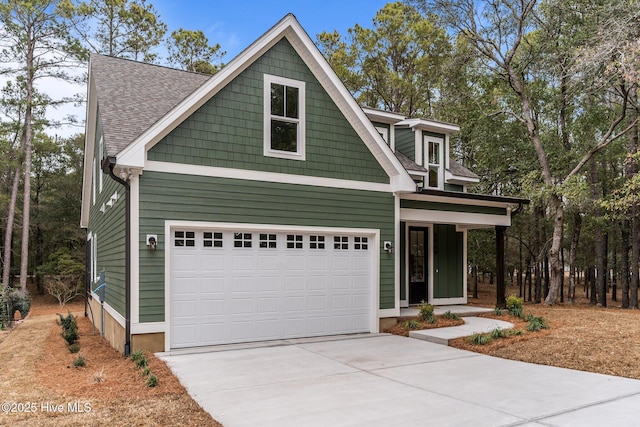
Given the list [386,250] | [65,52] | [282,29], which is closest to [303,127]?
[282,29]

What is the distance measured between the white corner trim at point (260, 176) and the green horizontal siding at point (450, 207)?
1.04m

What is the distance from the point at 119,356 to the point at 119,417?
12.6 ft

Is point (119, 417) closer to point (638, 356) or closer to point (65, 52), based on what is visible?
point (638, 356)

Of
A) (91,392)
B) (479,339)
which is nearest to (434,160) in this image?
(479,339)

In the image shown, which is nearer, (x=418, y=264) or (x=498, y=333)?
(x=498, y=333)

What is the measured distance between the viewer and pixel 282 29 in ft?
30.7

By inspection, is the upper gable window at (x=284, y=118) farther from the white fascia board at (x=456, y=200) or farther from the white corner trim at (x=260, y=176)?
the white fascia board at (x=456, y=200)

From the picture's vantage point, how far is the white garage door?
27.5 feet

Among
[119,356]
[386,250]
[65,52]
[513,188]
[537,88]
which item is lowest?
[119,356]

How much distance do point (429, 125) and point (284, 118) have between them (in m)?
6.30

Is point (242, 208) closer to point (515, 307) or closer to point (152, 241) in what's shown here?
point (152, 241)

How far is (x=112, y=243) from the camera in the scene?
1004 cm

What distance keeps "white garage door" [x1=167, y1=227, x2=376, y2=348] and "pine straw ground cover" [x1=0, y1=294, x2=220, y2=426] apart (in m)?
1.26

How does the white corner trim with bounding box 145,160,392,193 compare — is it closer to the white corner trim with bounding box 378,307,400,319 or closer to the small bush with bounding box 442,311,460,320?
the white corner trim with bounding box 378,307,400,319
